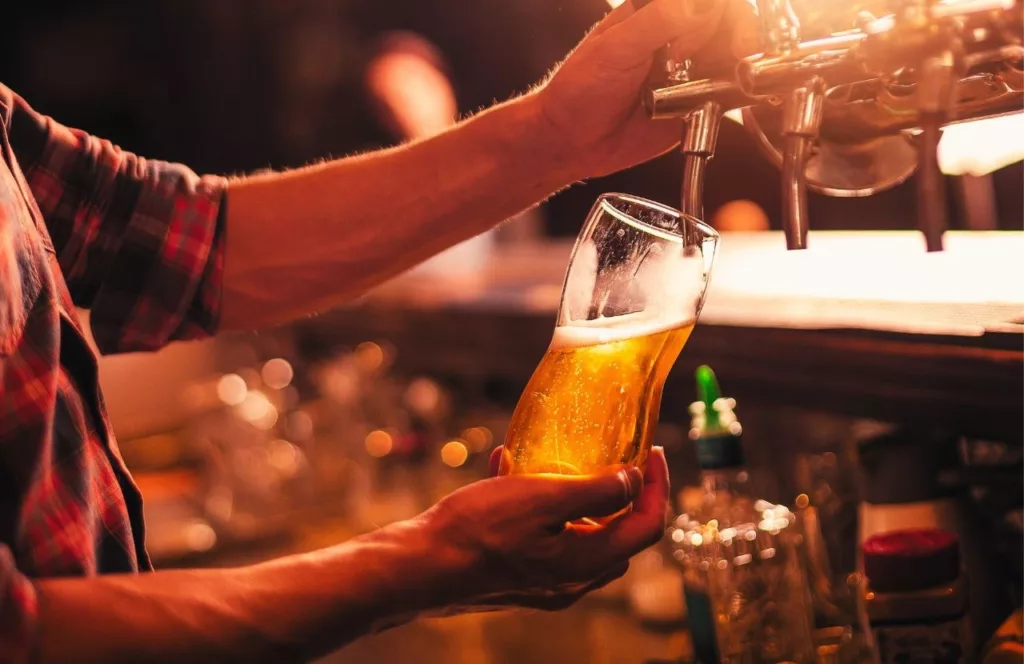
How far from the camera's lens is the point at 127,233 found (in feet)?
3.85

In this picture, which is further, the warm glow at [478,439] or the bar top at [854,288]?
the warm glow at [478,439]

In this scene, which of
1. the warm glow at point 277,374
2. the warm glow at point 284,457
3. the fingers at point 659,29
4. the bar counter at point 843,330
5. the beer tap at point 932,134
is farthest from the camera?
the warm glow at point 277,374

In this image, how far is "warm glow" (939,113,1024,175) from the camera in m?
1.12

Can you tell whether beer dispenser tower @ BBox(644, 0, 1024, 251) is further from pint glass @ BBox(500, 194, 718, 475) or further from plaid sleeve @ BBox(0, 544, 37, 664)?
plaid sleeve @ BBox(0, 544, 37, 664)

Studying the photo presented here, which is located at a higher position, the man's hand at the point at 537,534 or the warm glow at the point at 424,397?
the man's hand at the point at 537,534

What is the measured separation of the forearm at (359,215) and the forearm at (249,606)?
49 centimetres

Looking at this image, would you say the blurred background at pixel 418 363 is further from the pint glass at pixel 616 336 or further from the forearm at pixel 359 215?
the pint glass at pixel 616 336

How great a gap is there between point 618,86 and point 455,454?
106 centimetres

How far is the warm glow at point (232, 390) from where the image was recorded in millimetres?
2332

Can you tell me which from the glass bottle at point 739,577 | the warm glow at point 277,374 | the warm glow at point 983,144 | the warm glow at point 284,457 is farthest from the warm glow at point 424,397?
the warm glow at point 983,144

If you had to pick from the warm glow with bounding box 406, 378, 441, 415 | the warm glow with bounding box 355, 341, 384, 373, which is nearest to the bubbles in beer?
the warm glow with bounding box 406, 378, 441, 415

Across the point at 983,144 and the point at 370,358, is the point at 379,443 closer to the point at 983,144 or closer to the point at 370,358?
the point at 370,358

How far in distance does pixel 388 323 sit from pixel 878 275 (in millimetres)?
1198

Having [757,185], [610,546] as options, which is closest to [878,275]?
[610,546]
